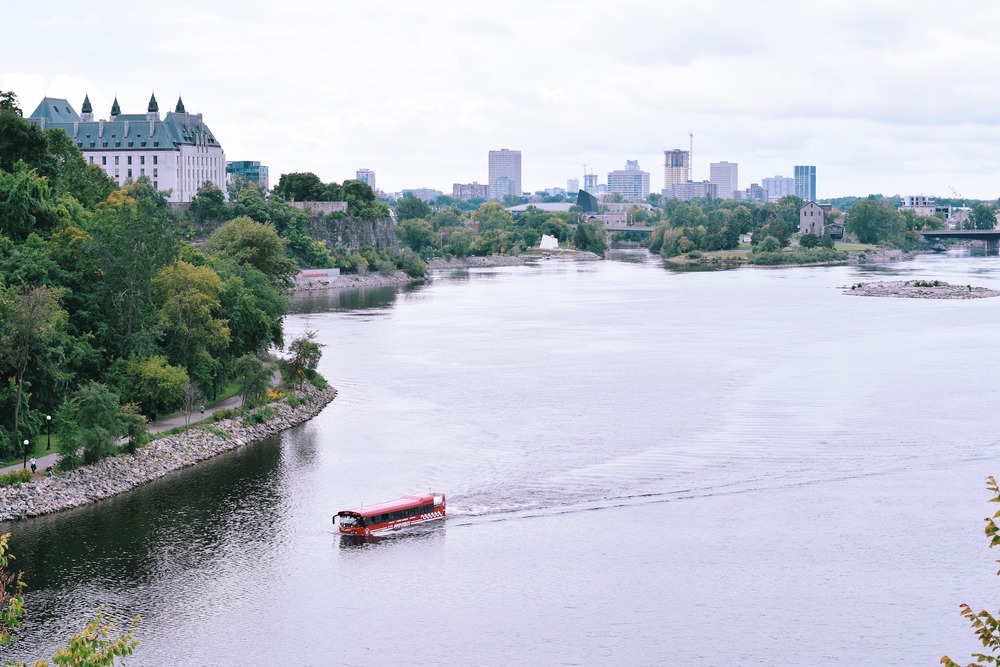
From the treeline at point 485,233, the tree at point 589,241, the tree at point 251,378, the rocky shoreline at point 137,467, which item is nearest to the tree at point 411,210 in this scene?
the treeline at point 485,233

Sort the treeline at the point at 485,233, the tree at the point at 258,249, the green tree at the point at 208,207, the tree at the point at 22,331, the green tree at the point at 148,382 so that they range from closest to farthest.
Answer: the tree at the point at 22,331 → the green tree at the point at 148,382 → the tree at the point at 258,249 → the green tree at the point at 208,207 → the treeline at the point at 485,233

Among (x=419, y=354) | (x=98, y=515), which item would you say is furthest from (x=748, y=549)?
(x=419, y=354)

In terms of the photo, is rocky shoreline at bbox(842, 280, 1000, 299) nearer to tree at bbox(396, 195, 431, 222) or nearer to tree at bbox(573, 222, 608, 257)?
tree at bbox(573, 222, 608, 257)

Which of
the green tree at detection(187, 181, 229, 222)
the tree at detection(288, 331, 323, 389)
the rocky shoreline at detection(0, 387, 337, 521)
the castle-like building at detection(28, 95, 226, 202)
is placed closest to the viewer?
the rocky shoreline at detection(0, 387, 337, 521)

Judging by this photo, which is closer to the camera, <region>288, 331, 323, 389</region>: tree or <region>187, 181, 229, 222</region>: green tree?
<region>288, 331, 323, 389</region>: tree

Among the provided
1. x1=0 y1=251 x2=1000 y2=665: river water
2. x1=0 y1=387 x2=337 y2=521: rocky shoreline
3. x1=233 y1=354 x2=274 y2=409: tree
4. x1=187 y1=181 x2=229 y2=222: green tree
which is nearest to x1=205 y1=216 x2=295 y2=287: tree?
x1=0 y1=251 x2=1000 y2=665: river water

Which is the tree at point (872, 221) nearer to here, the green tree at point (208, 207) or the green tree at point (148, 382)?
the green tree at point (208, 207)

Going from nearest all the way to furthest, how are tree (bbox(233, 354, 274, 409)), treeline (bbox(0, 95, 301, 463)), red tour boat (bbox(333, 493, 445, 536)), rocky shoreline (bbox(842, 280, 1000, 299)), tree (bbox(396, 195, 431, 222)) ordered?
1. red tour boat (bbox(333, 493, 445, 536))
2. treeline (bbox(0, 95, 301, 463))
3. tree (bbox(233, 354, 274, 409))
4. rocky shoreline (bbox(842, 280, 1000, 299))
5. tree (bbox(396, 195, 431, 222))

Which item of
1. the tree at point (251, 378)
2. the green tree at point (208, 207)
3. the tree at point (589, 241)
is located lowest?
the tree at point (251, 378)
